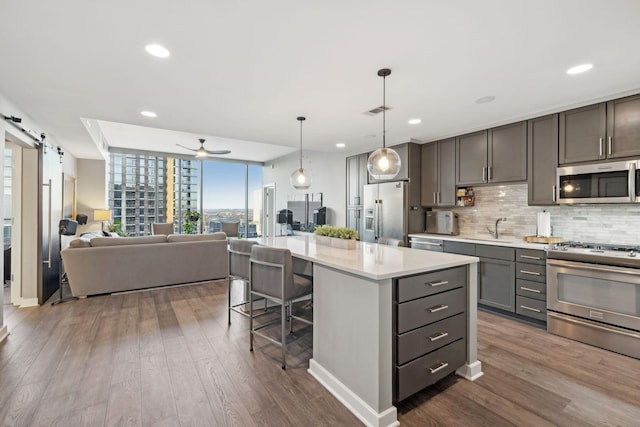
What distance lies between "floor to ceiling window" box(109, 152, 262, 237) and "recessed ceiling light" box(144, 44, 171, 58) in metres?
6.50

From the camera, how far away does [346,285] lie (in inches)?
79.7

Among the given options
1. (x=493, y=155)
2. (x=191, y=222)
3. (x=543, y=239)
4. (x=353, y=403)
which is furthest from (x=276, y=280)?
(x=191, y=222)

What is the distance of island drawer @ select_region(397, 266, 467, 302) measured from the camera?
1890mm

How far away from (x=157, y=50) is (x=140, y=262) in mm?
3374

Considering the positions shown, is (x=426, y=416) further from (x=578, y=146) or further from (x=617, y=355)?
(x=578, y=146)

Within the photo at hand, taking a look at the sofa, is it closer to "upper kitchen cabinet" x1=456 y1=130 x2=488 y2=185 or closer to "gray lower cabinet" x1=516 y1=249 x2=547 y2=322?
"upper kitchen cabinet" x1=456 y1=130 x2=488 y2=185

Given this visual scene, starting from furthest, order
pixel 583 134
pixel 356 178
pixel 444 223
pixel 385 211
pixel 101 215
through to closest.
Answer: pixel 101 215
pixel 356 178
pixel 385 211
pixel 444 223
pixel 583 134

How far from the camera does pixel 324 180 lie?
22.4 ft

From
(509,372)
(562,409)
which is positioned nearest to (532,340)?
(509,372)

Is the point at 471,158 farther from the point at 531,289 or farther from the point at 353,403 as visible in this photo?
the point at 353,403

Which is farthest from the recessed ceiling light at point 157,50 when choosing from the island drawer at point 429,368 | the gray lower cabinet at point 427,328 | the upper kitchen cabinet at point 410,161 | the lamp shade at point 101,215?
the lamp shade at point 101,215

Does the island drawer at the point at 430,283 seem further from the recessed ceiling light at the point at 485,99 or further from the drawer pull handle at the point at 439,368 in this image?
the recessed ceiling light at the point at 485,99

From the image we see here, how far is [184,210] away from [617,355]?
8.66m

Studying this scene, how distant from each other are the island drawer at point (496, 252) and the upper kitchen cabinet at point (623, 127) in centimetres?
129
